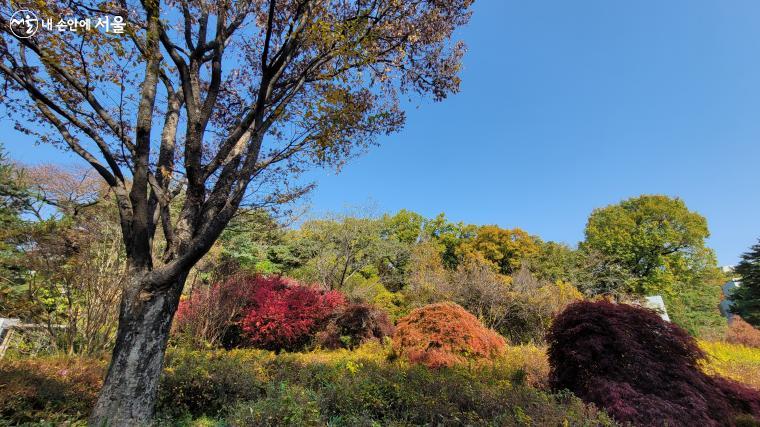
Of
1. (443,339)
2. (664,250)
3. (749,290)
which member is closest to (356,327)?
(443,339)

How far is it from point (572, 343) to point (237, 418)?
13.3ft

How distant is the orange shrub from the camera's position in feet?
18.9

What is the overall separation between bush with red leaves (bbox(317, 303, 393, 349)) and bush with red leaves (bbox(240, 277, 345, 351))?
12.2 inches

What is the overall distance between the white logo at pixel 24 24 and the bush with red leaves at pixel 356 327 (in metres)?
7.60

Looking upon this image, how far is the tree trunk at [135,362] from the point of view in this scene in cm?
278

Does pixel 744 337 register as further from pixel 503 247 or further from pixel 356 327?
pixel 356 327

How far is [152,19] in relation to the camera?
346 cm

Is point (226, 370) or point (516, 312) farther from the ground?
point (516, 312)

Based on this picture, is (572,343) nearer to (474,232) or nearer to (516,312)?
(516,312)

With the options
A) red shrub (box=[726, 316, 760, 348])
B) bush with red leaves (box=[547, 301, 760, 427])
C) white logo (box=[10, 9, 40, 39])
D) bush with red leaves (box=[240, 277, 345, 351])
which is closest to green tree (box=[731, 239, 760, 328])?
red shrub (box=[726, 316, 760, 348])

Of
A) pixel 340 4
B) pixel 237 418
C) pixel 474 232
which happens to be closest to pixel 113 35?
pixel 340 4

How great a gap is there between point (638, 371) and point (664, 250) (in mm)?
24566

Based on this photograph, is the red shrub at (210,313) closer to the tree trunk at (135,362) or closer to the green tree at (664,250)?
the tree trunk at (135,362)

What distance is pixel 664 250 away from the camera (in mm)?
21625
